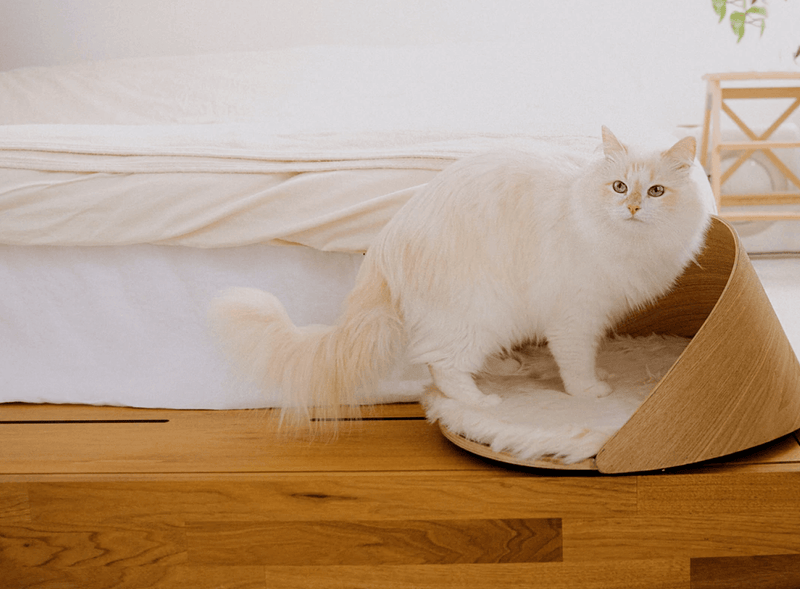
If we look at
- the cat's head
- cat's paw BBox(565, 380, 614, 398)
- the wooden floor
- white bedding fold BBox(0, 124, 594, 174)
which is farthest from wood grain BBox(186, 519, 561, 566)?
white bedding fold BBox(0, 124, 594, 174)

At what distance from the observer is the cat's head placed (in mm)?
911

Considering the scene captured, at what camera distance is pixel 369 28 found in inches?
122

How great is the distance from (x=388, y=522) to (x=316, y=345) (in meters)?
0.27

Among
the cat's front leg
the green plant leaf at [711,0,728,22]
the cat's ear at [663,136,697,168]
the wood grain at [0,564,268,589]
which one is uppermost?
the green plant leaf at [711,0,728,22]

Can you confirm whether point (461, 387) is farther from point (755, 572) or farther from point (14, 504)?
point (14, 504)

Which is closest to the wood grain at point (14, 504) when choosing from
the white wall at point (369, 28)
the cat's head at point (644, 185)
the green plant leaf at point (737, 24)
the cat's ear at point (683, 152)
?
the cat's head at point (644, 185)

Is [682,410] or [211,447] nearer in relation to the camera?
[682,410]

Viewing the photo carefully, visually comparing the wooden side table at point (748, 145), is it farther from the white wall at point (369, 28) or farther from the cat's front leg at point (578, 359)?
the cat's front leg at point (578, 359)

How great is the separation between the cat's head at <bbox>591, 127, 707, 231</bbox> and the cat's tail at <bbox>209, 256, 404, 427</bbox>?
0.34 m

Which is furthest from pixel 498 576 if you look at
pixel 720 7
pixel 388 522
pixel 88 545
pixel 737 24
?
pixel 737 24

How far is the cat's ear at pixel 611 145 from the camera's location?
36.3 inches

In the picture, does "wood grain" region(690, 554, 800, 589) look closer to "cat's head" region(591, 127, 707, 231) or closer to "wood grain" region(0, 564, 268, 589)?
"cat's head" region(591, 127, 707, 231)

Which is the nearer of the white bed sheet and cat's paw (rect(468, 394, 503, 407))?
cat's paw (rect(468, 394, 503, 407))

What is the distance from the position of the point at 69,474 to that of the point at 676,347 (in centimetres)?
101
